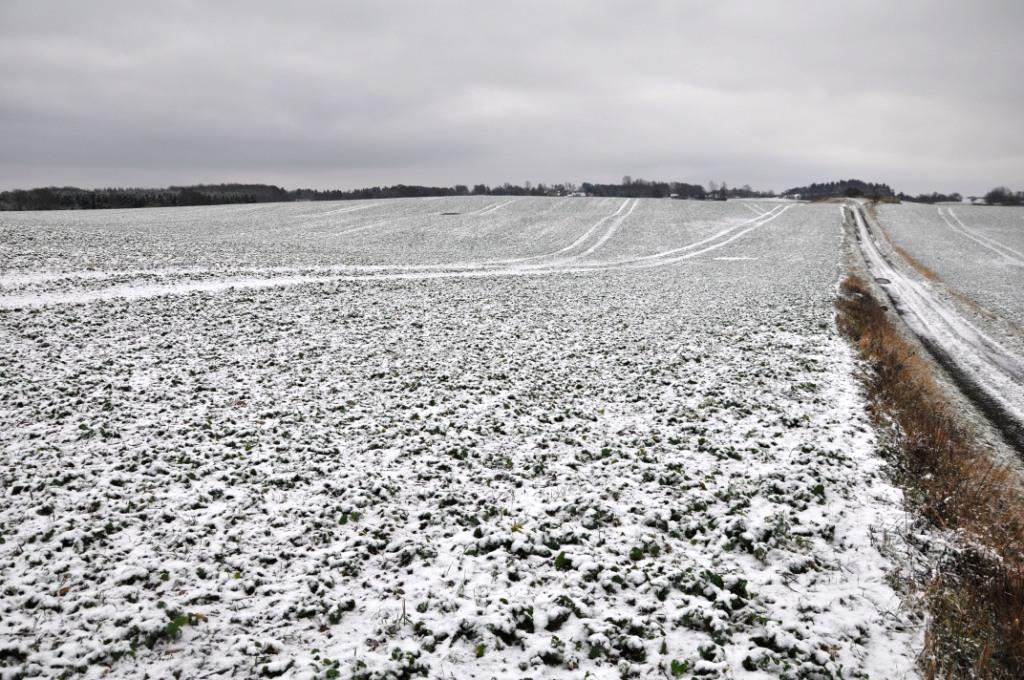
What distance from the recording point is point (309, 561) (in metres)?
7.69

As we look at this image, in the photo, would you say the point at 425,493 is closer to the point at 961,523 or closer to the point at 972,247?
the point at 961,523

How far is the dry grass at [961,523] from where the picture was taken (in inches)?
239

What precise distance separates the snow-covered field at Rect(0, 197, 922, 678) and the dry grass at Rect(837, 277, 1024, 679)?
0.51m

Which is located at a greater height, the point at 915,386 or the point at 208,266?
the point at 208,266

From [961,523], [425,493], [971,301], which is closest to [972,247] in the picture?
[971,301]

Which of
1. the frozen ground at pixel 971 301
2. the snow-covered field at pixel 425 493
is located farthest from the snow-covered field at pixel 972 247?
the snow-covered field at pixel 425 493

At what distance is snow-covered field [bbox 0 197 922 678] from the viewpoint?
20.5 feet

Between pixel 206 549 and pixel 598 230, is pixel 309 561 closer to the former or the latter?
pixel 206 549

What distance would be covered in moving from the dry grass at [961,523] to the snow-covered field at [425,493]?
0.51 meters

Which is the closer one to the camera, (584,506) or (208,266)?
(584,506)

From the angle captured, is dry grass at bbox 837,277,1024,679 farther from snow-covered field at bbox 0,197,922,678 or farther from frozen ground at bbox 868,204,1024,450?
frozen ground at bbox 868,204,1024,450

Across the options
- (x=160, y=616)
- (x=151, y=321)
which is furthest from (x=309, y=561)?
(x=151, y=321)

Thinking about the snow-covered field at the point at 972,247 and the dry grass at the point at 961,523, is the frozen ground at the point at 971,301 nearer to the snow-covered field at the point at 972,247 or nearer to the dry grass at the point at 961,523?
the snow-covered field at the point at 972,247

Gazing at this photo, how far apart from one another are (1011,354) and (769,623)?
954 inches
